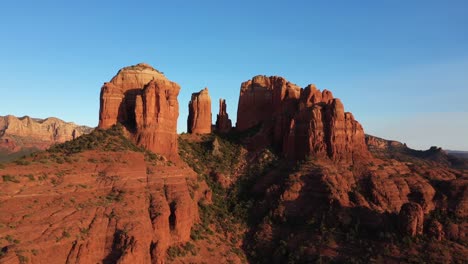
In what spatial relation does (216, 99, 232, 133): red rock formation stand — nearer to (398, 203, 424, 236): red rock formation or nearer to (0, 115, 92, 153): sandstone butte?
(398, 203, 424, 236): red rock formation

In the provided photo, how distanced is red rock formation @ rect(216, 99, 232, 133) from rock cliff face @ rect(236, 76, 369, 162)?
30.0 ft

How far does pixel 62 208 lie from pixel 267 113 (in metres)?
64.1

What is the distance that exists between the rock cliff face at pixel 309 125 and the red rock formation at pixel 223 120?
915 cm

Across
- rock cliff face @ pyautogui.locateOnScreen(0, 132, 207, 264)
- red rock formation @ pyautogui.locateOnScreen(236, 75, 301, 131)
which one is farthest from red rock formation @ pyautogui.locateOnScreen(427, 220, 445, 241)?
red rock formation @ pyautogui.locateOnScreen(236, 75, 301, 131)

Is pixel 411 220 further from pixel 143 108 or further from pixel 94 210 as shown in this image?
pixel 143 108

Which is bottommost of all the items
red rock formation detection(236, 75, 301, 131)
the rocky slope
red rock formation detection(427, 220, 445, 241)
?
red rock formation detection(427, 220, 445, 241)

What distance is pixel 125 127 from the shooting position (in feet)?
260

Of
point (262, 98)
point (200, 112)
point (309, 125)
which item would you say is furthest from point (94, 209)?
point (262, 98)

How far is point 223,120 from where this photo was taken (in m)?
111

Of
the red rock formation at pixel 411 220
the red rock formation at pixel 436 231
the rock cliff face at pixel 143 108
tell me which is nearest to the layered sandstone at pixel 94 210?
the rock cliff face at pixel 143 108

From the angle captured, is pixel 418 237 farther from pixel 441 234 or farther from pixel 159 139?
pixel 159 139

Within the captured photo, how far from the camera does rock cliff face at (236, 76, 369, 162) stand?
85688 millimetres

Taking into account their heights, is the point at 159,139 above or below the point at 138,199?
above

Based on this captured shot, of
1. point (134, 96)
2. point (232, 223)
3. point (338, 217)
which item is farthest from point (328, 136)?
point (134, 96)
